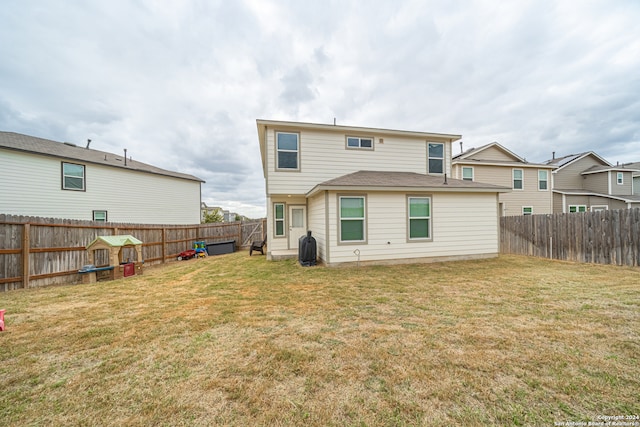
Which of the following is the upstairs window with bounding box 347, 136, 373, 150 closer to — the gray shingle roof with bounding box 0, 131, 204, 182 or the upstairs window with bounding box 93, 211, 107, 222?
the gray shingle roof with bounding box 0, 131, 204, 182

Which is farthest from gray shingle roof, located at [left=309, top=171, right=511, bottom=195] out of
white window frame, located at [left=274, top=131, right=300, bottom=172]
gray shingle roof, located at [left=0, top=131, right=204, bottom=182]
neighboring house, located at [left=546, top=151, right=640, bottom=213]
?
neighboring house, located at [left=546, top=151, right=640, bottom=213]

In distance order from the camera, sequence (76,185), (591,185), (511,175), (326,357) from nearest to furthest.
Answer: (326,357) < (76,185) < (511,175) < (591,185)

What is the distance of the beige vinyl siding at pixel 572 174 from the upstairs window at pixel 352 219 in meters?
20.7

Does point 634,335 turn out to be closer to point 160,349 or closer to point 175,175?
point 160,349

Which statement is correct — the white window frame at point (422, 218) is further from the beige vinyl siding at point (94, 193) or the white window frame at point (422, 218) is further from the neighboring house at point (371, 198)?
the beige vinyl siding at point (94, 193)

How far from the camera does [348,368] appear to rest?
2.36 m

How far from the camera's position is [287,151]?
9250 mm

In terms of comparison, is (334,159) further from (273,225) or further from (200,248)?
(200,248)

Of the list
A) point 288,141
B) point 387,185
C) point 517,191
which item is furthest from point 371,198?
point 517,191

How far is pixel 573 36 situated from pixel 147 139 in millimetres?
25418

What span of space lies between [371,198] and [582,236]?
7745mm

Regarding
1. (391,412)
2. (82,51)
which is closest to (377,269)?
(391,412)

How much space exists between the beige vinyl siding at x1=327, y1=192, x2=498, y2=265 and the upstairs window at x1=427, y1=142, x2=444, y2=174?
2.60 m

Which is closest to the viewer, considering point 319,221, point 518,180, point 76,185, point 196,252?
point 319,221
